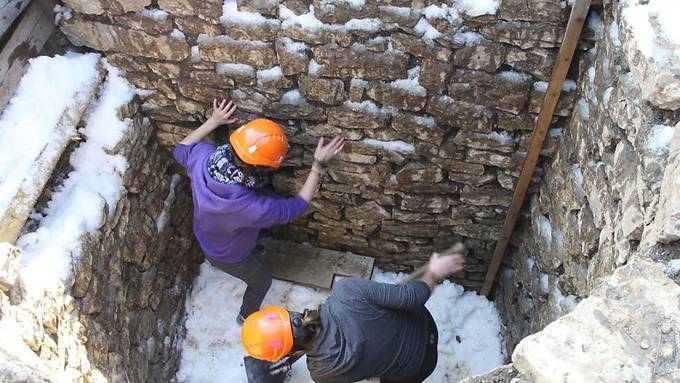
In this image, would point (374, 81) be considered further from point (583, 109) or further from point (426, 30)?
point (583, 109)

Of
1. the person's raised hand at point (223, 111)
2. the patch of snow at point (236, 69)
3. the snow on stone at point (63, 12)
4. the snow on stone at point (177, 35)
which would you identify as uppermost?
the snow on stone at point (177, 35)

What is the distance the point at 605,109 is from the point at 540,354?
1.30 metres

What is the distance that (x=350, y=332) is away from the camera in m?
2.84

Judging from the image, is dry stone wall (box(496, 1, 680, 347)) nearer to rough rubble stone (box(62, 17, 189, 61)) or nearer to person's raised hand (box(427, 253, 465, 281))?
person's raised hand (box(427, 253, 465, 281))

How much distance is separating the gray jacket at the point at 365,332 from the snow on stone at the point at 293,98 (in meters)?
1.03

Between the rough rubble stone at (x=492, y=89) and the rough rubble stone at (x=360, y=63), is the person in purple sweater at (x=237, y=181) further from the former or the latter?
the rough rubble stone at (x=492, y=89)

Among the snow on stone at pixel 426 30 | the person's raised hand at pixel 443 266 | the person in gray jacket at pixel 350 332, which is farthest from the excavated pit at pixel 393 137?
the person in gray jacket at pixel 350 332

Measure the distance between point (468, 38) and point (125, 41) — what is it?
179 centimetres

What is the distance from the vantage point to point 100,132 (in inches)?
130

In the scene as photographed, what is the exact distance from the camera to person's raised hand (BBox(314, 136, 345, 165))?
3416 mm

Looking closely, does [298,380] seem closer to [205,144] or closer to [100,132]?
[205,144]

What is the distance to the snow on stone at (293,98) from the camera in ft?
10.9

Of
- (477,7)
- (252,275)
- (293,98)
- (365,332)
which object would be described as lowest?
(252,275)

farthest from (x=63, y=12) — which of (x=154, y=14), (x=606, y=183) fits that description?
(x=606, y=183)
